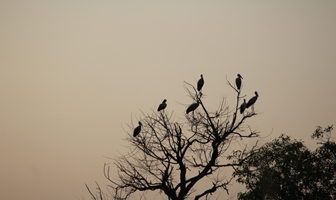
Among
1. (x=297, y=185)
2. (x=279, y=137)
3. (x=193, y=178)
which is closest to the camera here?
(x=193, y=178)

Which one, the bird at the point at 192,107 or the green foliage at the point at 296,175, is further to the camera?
the green foliage at the point at 296,175

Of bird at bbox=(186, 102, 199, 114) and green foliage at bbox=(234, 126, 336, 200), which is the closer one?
bird at bbox=(186, 102, 199, 114)

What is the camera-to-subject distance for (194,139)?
12219 mm

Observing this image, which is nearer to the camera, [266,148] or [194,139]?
[194,139]

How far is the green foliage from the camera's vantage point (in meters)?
22.6

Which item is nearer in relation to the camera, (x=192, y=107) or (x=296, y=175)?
(x=192, y=107)

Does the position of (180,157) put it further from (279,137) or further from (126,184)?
(279,137)

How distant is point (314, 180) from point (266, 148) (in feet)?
8.87

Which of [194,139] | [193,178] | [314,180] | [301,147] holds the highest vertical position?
[301,147]

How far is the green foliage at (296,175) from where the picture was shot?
74.3 feet

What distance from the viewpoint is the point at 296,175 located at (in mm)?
23062

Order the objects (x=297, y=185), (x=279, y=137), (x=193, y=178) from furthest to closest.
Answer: (x=279, y=137) < (x=297, y=185) < (x=193, y=178)

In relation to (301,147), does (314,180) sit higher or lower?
lower

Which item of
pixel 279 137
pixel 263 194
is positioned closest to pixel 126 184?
pixel 263 194
